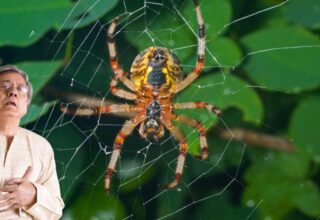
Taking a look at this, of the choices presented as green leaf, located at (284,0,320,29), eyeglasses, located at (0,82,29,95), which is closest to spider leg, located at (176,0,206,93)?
green leaf, located at (284,0,320,29)

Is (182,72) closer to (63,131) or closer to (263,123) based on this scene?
(263,123)

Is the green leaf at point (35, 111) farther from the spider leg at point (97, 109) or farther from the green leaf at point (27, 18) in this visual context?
the green leaf at point (27, 18)

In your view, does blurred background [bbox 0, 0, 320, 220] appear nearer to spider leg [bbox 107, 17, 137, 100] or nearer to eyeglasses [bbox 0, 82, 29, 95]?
spider leg [bbox 107, 17, 137, 100]

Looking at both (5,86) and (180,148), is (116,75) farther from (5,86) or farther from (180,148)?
(5,86)

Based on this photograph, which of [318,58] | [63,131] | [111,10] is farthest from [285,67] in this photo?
[63,131]

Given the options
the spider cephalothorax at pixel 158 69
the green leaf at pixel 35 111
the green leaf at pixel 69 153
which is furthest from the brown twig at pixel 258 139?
the green leaf at pixel 35 111

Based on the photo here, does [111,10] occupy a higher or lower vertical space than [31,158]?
higher

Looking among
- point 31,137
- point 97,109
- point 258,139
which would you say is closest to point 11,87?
point 31,137
